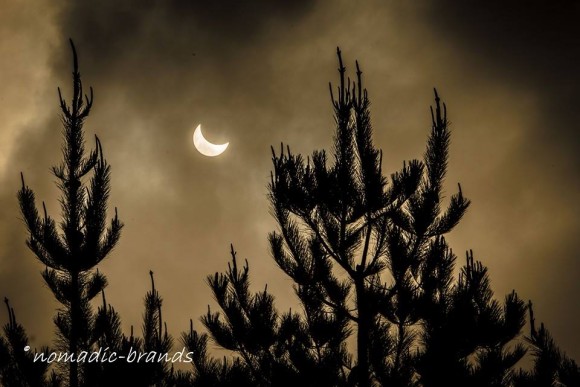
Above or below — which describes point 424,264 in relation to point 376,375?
above

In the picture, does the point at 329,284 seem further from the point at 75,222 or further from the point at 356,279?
the point at 75,222

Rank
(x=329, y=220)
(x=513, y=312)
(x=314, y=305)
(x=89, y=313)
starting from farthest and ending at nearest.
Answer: (x=89, y=313), (x=314, y=305), (x=329, y=220), (x=513, y=312)

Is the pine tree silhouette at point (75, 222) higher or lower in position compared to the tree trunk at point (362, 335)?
higher

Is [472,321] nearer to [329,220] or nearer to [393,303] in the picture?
[329,220]

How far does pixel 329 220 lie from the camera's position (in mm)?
4992

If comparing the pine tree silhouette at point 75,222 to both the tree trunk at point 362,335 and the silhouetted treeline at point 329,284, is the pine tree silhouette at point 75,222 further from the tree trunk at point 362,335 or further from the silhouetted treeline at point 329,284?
the tree trunk at point 362,335

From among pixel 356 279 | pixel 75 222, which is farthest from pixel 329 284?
pixel 75 222

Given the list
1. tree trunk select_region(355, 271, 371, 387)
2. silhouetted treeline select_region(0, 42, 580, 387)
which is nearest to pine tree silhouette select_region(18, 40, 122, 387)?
silhouetted treeline select_region(0, 42, 580, 387)

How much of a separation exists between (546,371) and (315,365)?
1.92 meters

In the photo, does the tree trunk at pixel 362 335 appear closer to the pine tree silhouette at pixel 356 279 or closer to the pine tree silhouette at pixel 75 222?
the pine tree silhouette at pixel 356 279

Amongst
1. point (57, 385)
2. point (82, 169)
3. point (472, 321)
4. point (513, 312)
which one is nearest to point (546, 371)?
point (513, 312)

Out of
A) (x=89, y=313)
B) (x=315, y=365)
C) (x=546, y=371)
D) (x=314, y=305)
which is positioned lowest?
(x=546, y=371)

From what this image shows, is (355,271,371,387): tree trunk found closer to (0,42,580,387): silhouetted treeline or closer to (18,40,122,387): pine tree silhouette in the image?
(0,42,580,387): silhouetted treeline

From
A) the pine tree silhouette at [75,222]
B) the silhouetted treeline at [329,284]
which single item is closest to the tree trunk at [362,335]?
the silhouetted treeline at [329,284]
